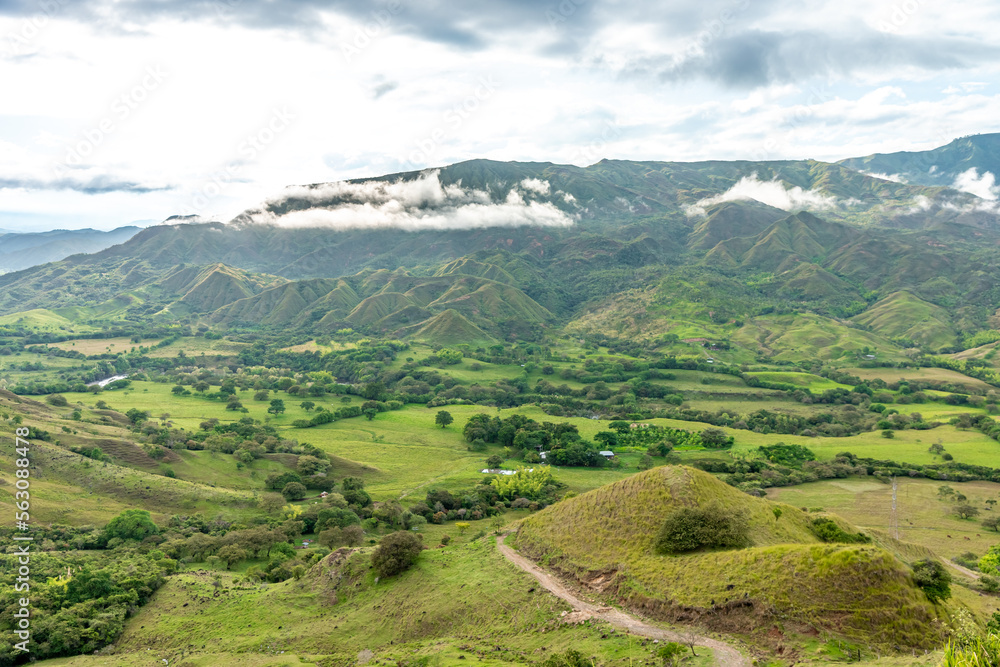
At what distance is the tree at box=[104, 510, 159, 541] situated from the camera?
72688 millimetres

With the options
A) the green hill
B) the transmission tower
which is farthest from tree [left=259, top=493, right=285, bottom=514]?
the transmission tower

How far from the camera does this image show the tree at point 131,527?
72688 mm

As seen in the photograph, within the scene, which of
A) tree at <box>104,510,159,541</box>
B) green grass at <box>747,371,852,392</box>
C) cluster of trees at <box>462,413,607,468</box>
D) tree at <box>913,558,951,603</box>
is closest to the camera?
tree at <box>913,558,951,603</box>

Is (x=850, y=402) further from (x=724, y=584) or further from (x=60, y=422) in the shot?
(x=60, y=422)

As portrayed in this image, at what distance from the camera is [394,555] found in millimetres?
55938

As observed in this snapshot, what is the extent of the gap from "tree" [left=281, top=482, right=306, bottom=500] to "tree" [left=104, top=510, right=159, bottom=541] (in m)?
23.5

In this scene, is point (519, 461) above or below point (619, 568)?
below

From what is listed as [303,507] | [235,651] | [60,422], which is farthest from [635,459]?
[60,422]

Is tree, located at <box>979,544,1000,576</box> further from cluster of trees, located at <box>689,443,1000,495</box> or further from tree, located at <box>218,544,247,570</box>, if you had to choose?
tree, located at <box>218,544,247,570</box>

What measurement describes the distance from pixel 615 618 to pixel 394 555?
77.3 feet

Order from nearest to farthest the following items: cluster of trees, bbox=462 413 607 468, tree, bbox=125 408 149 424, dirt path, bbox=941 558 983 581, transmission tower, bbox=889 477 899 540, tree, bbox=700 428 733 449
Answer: dirt path, bbox=941 558 983 581 < transmission tower, bbox=889 477 899 540 < cluster of trees, bbox=462 413 607 468 < tree, bbox=700 428 733 449 < tree, bbox=125 408 149 424

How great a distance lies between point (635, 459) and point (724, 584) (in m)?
77.4

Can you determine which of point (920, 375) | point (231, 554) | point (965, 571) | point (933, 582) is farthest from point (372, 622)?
point (920, 375)

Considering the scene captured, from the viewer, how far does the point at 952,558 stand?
70.8 metres
